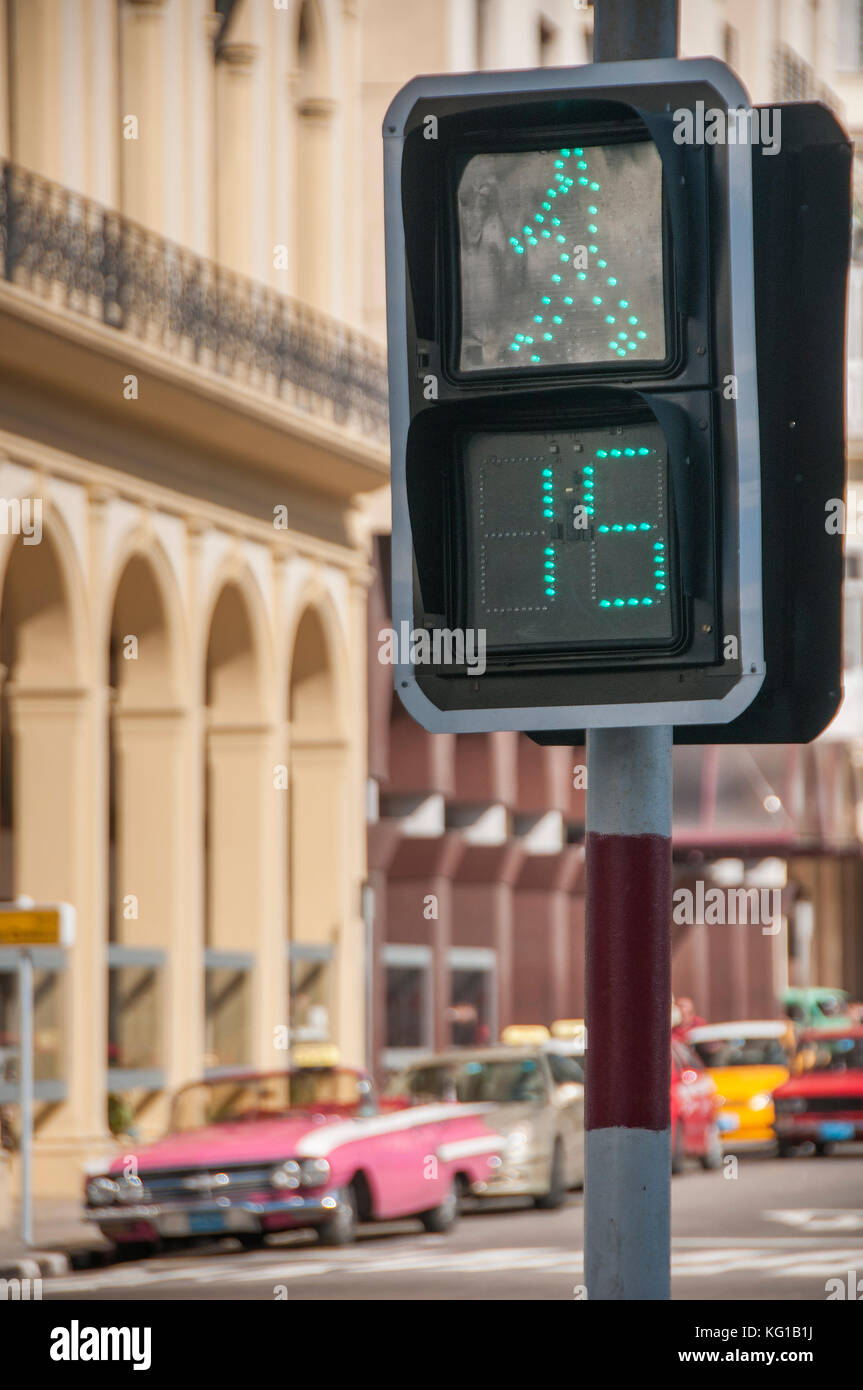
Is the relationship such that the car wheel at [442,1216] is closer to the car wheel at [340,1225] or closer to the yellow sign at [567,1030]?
the car wheel at [340,1225]

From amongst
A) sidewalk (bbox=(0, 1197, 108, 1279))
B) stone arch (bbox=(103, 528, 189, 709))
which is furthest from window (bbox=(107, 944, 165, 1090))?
sidewalk (bbox=(0, 1197, 108, 1279))

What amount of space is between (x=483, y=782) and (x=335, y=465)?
832cm

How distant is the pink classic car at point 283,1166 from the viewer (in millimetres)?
19344

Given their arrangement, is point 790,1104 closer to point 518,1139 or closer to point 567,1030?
point 567,1030

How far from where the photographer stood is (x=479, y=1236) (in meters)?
21.0

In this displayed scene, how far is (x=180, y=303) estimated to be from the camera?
2758 cm

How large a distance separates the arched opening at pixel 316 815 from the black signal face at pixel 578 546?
1143 inches

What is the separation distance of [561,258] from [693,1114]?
24.9m

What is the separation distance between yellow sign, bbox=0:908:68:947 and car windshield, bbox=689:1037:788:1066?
1586 centimetres

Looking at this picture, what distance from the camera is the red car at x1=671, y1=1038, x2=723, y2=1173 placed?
27.5 metres

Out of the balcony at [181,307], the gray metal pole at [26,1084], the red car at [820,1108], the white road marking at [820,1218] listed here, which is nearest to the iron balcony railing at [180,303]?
the balcony at [181,307]

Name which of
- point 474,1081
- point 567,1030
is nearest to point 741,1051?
point 567,1030
